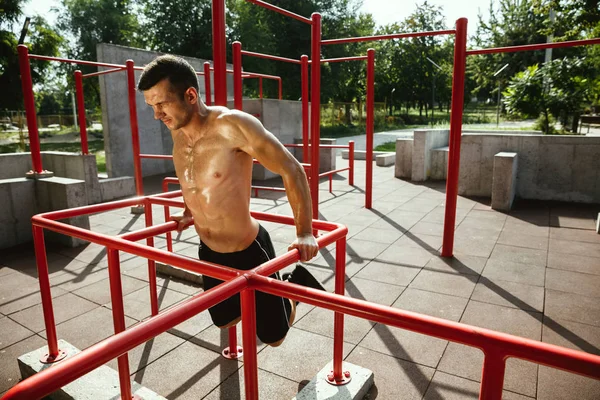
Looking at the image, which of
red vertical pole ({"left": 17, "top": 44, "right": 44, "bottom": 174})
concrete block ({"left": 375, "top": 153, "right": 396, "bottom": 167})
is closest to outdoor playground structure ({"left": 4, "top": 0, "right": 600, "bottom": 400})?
red vertical pole ({"left": 17, "top": 44, "right": 44, "bottom": 174})

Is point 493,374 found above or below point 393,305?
above

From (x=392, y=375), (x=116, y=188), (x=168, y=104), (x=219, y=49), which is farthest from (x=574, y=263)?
(x=116, y=188)

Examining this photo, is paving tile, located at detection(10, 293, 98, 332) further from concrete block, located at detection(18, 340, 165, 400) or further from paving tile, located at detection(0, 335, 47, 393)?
concrete block, located at detection(18, 340, 165, 400)

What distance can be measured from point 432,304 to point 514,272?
1.23 meters

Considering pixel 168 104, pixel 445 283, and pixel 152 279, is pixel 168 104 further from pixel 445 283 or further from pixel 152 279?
pixel 445 283

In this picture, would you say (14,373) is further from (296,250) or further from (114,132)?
(114,132)

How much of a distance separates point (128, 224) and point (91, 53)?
1078 inches

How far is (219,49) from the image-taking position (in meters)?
2.94

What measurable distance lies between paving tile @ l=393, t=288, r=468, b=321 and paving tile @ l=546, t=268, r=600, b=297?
986 millimetres

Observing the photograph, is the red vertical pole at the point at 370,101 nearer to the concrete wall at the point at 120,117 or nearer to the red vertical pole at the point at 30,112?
the red vertical pole at the point at 30,112

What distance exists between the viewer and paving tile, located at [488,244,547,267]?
4.26 meters

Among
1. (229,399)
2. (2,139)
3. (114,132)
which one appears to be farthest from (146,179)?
(2,139)

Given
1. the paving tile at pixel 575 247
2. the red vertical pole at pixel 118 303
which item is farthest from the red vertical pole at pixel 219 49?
the paving tile at pixel 575 247

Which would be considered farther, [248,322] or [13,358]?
[13,358]
